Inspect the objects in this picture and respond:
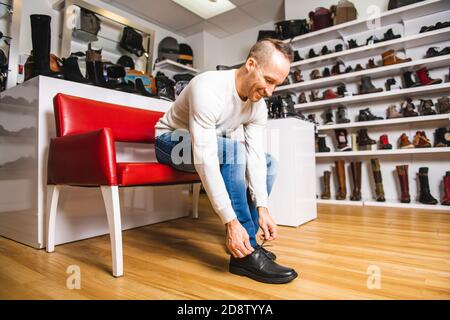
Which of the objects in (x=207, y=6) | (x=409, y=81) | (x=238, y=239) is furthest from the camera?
(x=207, y=6)

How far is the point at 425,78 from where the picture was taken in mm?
2621

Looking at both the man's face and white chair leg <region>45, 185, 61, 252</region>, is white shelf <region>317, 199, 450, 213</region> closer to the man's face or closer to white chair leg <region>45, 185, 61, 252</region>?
the man's face

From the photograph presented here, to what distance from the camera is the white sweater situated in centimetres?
91

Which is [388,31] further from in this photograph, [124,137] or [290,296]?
[290,296]

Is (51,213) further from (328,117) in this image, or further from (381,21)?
(381,21)

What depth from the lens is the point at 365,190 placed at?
3051mm

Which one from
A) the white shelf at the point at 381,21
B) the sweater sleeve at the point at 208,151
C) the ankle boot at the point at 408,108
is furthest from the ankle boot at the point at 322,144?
the sweater sleeve at the point at 208,151

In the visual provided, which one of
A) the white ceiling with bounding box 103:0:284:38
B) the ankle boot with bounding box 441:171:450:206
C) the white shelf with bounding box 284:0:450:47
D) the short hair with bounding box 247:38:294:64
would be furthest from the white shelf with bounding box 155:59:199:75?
the ankle boot with bounding box 441:171:450:206

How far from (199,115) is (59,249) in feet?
3.31

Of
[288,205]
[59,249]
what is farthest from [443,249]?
[59,249]

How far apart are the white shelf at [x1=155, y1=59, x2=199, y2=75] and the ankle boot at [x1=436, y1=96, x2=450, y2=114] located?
302cm

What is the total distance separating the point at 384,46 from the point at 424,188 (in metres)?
1.42

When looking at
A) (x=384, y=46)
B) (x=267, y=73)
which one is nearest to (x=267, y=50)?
(x=267, y=73)
